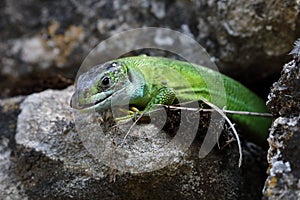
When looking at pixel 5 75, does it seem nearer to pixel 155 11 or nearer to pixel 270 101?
pixel 155 11

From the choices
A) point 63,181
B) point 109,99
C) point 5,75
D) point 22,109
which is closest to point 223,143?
point 109,99

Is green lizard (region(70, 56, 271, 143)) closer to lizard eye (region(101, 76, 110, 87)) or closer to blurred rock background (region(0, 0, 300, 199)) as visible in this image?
lizard eye (region(101, 76, 110, 87))

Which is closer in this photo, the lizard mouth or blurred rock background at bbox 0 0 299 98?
the lizard mouth

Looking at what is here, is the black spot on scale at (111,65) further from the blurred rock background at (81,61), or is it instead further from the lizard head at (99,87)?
the blurred rock background at (81,61)

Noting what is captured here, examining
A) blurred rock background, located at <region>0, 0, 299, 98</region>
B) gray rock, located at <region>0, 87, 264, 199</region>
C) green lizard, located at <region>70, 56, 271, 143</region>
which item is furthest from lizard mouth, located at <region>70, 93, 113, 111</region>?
blurred rock background, located at <region>0, 0, 299, 98</region>

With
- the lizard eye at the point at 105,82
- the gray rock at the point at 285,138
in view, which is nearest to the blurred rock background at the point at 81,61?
the gray rock at the point at 285,138

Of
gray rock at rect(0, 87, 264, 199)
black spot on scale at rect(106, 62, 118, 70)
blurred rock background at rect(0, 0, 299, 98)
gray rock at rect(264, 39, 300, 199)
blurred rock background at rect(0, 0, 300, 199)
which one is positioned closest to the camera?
gray rock at rect(264, 39, 300, 199)
